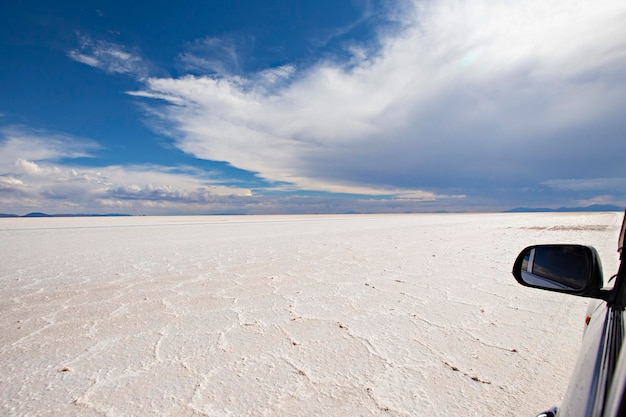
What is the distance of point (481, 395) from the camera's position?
1746mm

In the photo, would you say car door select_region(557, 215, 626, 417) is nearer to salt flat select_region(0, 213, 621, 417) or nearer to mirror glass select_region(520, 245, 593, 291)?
mirror glass select_region(520, 245, 593, 291)

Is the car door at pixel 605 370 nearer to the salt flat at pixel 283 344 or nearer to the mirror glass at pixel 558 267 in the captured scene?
the mirror glass at pixel 558 267

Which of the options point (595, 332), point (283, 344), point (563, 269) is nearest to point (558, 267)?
point (563, 269)

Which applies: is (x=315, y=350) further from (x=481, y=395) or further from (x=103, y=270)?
(x=103, y=270)

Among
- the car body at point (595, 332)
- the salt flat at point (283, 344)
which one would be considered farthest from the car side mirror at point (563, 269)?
the salt flat at point (283, 344)

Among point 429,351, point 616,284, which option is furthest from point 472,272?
point 616,284

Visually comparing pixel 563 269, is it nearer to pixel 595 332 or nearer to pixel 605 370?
pixel 595 332

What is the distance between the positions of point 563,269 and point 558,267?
4cm

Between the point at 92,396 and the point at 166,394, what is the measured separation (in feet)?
1.35

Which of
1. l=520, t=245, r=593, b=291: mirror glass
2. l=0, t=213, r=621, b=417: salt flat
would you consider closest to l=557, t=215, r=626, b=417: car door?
l=520, t=245, r=593, b=291: mirror glass

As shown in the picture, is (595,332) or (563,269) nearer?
(595,332)

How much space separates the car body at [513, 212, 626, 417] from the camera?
621 millimetres

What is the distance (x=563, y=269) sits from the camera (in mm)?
1145

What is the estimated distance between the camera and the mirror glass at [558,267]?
101cm
